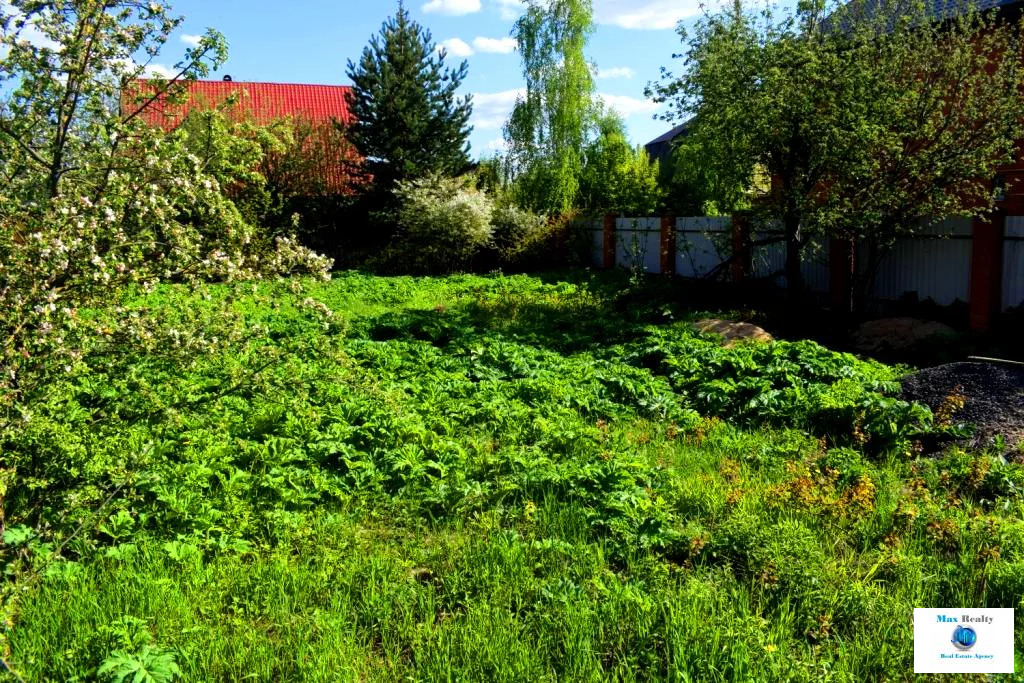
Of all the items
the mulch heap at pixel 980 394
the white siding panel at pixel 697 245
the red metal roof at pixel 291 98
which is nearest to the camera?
the mulch heap at pixel 980 394

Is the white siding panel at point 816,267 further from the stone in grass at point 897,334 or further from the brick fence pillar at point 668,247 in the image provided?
the brick fence pillar at point 668,247

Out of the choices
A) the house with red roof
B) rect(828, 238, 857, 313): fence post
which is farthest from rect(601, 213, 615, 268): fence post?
the house with red roof

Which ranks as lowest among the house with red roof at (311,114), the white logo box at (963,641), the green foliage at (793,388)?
the white logo box at (963,641)

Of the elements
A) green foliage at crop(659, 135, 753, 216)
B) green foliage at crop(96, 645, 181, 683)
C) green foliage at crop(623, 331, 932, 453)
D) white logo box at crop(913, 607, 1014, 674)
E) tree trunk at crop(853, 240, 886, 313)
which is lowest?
white logo box at crop(913, 607, 1014, 674)

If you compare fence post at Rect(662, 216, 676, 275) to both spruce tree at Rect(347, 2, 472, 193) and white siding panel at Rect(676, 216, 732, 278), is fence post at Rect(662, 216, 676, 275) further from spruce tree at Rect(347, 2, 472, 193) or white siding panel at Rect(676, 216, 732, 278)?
spruce tree at Rect(347, 2, 472, 193)

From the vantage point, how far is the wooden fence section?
11.8 meters

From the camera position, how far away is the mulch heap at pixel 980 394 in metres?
6.75

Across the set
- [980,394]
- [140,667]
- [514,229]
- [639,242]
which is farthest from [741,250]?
[140,667]

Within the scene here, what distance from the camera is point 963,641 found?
3.71m

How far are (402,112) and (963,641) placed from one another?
2386 cm

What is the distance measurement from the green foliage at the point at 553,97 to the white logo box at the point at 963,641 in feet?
Answer: 73.2

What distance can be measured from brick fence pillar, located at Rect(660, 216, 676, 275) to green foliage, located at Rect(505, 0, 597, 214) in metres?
6.79

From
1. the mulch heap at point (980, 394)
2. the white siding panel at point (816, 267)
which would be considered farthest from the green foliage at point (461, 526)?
the white siding panel at point (816, 267)

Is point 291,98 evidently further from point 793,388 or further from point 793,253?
point 793,388
